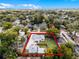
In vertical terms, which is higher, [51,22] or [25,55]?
[51,22]

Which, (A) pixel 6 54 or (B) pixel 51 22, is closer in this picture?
(A) pixel 6 54

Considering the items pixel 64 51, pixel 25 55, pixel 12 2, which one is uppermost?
pixel 12 2

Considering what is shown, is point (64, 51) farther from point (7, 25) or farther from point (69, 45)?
point (7, 25)

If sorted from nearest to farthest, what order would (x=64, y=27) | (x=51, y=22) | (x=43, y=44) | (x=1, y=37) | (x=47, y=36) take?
1. (x=1, y=37)
2. (x=43, y=44)
3. (x=47, y=36)
4. (x=64, y=27)
5. (x=51, y=22)

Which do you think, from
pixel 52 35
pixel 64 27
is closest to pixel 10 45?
pixel 52 35

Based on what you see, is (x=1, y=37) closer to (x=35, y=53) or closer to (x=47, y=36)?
(x=35, y=53)

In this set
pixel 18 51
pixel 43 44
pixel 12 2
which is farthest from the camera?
pixel 43 44

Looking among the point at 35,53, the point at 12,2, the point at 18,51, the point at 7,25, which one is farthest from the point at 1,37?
the point at 7,25

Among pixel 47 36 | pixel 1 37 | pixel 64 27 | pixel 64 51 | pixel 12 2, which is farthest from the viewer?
pixel 64 27

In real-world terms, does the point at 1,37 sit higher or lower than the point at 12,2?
lower
